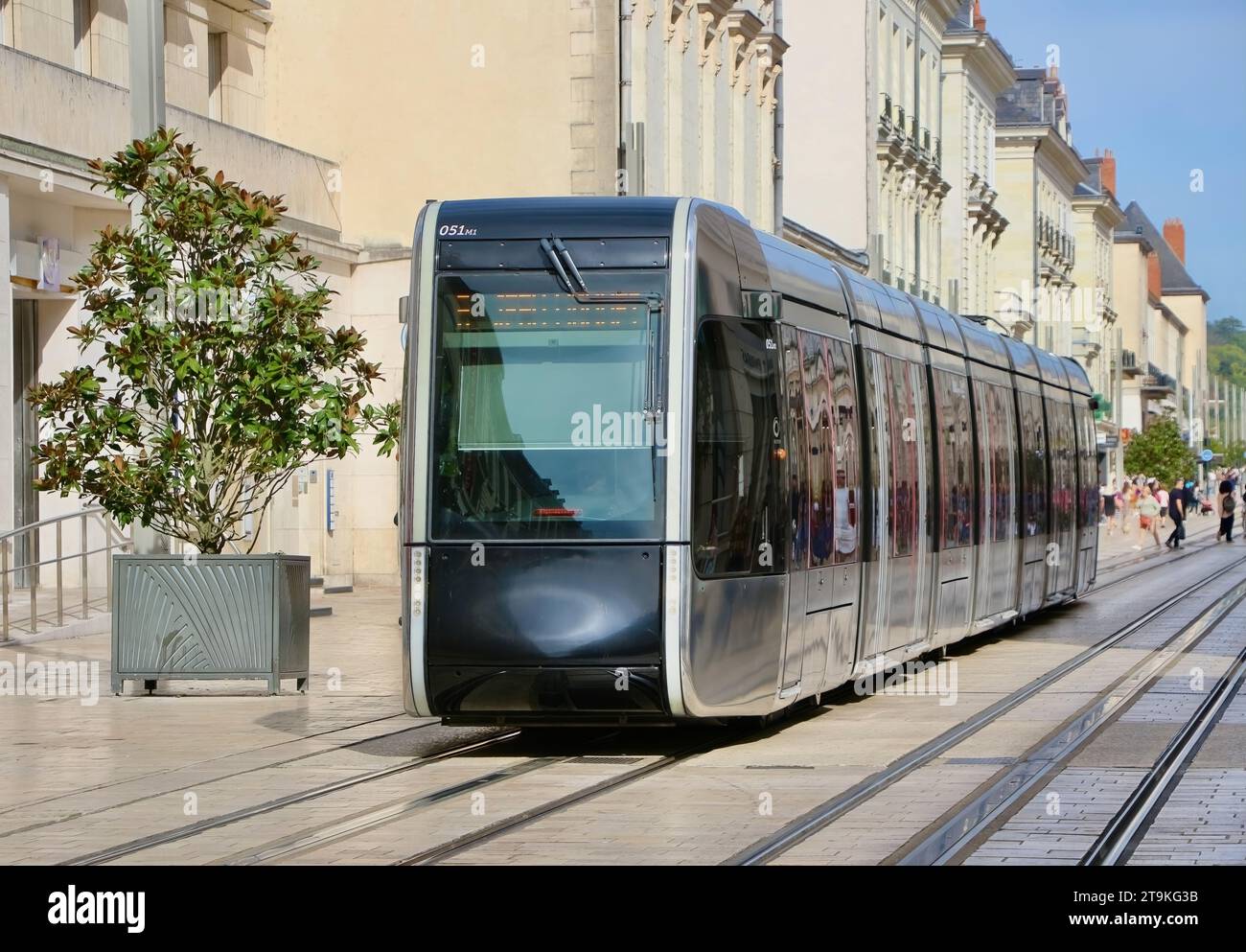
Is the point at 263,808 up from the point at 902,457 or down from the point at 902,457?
down

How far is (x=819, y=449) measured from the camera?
1459 centimetres

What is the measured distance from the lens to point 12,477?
83.8 feet

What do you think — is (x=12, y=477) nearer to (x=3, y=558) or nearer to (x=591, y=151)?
(x=3, y=558)

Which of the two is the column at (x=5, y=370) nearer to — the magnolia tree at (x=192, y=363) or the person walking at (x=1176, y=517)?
the magnolia tree at (x=192, y=363)

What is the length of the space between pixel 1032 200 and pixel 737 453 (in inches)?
3042

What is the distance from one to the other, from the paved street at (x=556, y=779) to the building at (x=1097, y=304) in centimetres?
8409

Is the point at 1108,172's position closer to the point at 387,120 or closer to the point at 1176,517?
the point at 1176,517

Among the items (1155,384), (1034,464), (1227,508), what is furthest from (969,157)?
(1155,384)

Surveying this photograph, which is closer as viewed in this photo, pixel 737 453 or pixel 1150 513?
pixel 737 453

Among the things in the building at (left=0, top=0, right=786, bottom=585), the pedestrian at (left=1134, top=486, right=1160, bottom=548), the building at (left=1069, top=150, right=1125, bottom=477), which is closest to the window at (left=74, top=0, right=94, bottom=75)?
the building at (left=0, top=0, right=786, bottom=585)

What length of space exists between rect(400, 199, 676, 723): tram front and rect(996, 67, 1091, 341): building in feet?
229

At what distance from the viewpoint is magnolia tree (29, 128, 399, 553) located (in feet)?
54.2

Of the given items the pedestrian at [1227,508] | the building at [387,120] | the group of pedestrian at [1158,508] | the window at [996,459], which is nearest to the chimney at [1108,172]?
the group of pedestrian at [1158,508]
